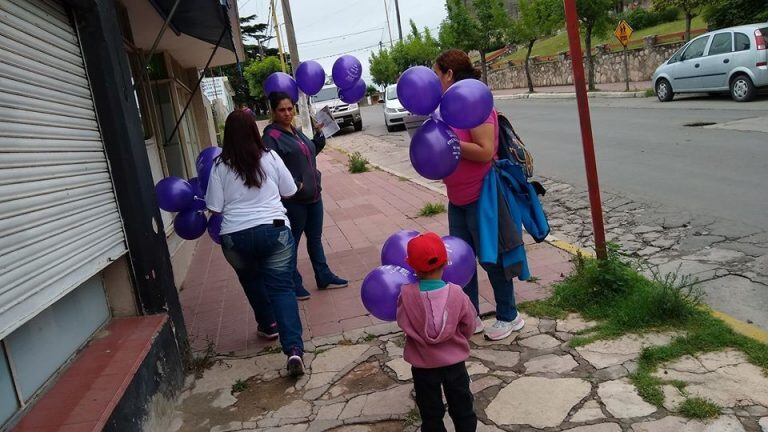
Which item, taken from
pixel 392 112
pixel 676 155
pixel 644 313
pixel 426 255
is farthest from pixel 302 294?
pixel 392 112

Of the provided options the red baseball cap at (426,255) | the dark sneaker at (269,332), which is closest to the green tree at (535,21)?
the dark sneaker at (269,332)

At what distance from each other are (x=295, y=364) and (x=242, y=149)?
4.43 ft

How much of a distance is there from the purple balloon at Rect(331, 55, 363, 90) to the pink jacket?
321 cm

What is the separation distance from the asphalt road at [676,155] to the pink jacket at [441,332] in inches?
160

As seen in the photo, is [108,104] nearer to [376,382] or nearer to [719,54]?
[376,382]

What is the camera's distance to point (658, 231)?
19.3 feet

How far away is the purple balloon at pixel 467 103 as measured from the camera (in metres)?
3.30

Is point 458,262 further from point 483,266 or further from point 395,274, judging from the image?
point 483,266

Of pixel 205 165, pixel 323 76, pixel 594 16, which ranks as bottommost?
pixel 205 165

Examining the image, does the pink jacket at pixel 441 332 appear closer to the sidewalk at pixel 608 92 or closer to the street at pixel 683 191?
the street at pixel 683 191

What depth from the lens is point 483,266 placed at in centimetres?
389

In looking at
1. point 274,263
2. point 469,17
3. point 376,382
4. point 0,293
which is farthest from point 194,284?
point 469,17

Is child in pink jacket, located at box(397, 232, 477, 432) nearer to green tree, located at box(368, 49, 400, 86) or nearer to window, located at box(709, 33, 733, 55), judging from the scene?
window, located at box(709, 33, 733, 55)

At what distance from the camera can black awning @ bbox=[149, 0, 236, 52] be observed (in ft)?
17.7
